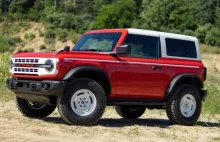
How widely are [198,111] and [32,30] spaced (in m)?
69.8

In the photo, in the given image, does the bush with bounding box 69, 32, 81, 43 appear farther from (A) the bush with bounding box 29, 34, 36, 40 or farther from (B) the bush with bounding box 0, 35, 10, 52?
(B) the bush with bounding box 0, 35, 10, 52

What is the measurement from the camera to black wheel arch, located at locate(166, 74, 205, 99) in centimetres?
1004

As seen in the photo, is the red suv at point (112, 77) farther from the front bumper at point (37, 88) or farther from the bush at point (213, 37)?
the bush at point (213, 37)

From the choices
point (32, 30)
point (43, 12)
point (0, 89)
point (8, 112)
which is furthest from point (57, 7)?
point (8, 112)

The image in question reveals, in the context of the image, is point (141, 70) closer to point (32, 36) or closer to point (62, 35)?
point (62, 35)

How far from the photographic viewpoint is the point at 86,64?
873 centimetres

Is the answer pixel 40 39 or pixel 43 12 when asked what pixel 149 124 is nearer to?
pixel 40 39

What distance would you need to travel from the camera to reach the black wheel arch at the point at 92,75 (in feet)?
28.2

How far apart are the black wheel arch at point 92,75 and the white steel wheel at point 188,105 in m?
1.93

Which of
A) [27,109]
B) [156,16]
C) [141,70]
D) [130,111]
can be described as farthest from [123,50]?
[156,16]

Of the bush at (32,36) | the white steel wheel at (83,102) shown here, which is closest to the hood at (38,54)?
the white steel wheel at (83,102)

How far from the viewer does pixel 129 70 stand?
30.6 feet

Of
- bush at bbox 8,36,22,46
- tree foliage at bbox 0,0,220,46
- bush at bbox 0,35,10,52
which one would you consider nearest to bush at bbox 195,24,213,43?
tree foliage at bbox 0,0,220,46

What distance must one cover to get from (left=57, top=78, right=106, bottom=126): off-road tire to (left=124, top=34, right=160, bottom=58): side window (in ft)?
3.69
